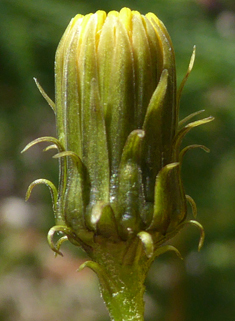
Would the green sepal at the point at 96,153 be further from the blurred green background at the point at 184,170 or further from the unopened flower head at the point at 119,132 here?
the blurred green background at the point at 184,170

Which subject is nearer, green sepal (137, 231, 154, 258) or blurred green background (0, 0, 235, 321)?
green sepal (137, 231, 154, 258)

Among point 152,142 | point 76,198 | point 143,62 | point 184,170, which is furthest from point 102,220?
point 184,170

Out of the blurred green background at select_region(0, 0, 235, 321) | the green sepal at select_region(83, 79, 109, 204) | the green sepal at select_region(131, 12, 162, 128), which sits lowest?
the blurred green background at select_region(0, 0, 235, 321)

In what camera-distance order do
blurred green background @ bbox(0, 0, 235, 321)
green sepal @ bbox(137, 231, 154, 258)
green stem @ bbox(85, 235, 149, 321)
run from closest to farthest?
green sepal @ bbox(137, 231, 154, 258) < green stem @ bbox(85, 235, 149, 321) < blurred green background @ bbox(0, 0, 235, 321)

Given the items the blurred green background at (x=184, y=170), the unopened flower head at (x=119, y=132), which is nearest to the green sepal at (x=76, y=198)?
the unopened flower head at (x=119, y=132)

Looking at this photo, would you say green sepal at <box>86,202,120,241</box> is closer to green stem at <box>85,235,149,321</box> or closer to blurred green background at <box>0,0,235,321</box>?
green stem at <box>85,235,149,321</box>

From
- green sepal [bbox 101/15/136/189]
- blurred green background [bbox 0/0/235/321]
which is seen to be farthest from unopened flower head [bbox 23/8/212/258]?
blurred green background [bbox 0/0/235/321]

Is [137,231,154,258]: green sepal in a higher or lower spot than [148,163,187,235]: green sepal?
lower

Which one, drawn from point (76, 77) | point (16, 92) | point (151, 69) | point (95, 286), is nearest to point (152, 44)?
point (151, 69)
